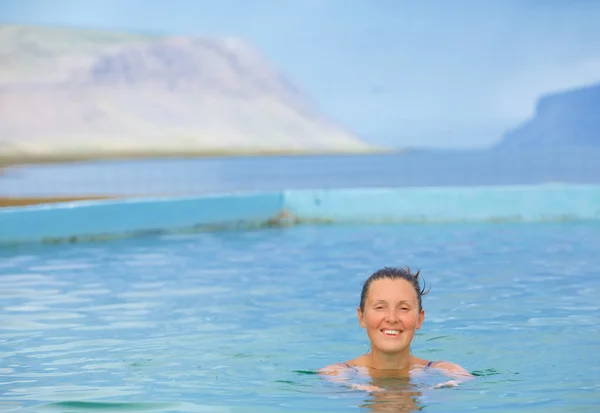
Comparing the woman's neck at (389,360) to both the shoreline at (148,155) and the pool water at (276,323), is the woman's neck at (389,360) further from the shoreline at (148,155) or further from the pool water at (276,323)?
the shoreline at (148,155)

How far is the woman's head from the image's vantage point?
10.6 feet

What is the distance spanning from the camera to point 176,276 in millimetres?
6684

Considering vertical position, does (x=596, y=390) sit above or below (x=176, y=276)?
below

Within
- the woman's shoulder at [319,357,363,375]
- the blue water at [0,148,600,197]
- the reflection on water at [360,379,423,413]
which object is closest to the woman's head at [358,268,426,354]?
the reflection on water at [360,379,423,413]

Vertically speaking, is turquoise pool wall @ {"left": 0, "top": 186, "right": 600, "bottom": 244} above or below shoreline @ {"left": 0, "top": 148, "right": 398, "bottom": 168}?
below

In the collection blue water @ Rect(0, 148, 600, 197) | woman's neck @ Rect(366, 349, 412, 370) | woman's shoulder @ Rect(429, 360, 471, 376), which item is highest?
blue water @ Rect(0, 148, 600, 197)

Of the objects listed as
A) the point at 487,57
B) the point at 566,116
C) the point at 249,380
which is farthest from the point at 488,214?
the point at 566,116

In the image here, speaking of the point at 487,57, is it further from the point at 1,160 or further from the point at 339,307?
the point at 339,307

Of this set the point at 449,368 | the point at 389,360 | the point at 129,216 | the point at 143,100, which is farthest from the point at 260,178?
the point at 143,100

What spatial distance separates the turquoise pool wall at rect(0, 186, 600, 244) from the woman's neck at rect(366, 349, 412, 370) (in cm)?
612

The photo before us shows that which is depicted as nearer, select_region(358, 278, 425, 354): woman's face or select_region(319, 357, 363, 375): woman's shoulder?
select_region(358, 278, 425, 354): woman's face

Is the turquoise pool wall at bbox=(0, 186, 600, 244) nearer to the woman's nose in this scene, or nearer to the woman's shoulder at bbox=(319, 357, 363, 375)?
the woman's shoulder at bbox=(319, 357, 363, 375)

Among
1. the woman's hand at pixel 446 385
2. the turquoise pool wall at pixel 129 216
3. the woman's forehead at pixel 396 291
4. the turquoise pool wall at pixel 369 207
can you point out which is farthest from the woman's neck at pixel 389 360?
the turquoise pool wall at pixel 369 207

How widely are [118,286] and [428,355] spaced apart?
2476 mm
